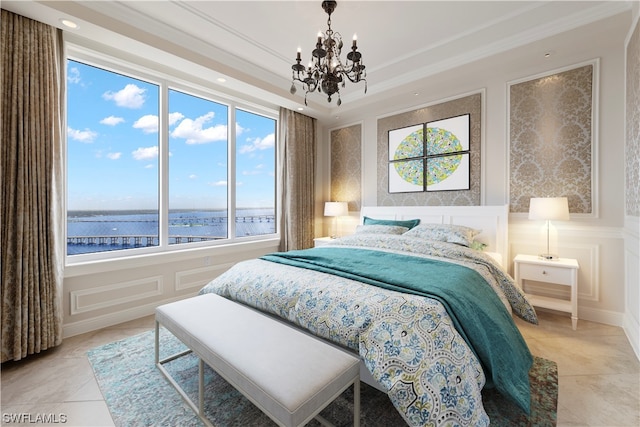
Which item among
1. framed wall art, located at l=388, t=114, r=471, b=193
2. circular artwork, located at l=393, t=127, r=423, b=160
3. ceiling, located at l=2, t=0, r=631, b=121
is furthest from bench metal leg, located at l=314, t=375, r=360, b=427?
circular artwork, located at l=393, t=127, r=423, b=160

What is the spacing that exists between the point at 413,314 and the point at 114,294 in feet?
9.50

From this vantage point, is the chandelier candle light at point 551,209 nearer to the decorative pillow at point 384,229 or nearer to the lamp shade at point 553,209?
the lamp shade at point 553,209

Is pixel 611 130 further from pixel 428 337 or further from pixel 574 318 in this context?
pixel 428 337

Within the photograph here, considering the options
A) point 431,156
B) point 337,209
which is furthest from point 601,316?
point 337,209

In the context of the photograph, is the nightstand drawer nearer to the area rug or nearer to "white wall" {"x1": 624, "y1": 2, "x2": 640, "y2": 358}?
"white wall" {"x1": 624, "y1": 2, "x2": 640, "y2": 358}

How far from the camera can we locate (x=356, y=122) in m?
4.57

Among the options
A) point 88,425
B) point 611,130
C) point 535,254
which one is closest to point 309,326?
point 88,425

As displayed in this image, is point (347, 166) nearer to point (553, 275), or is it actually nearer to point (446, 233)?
point (446, 233)

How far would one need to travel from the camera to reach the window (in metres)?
2.74

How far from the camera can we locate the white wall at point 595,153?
2.59 metres

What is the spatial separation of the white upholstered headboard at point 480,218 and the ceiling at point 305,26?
Answer: 63.8 inches

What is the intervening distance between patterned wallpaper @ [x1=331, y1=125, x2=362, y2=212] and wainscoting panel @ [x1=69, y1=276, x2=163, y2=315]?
9.61 ft

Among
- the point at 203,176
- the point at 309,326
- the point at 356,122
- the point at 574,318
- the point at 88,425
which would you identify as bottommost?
the point at 88,425

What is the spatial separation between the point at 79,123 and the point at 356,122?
3.54 meters
